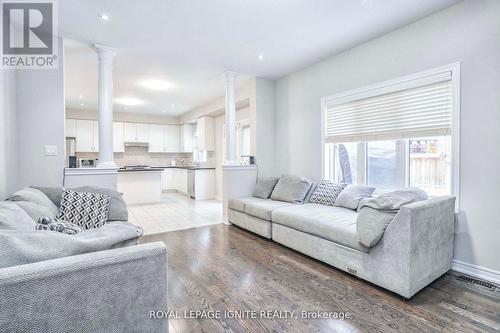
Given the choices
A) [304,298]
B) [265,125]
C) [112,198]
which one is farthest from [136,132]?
[304,298]

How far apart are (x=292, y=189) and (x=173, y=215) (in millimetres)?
2647

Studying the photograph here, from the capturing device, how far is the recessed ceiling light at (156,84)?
5.13m

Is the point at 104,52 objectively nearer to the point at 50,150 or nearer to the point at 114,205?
the point at 50,150

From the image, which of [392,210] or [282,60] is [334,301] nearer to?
[392,210]

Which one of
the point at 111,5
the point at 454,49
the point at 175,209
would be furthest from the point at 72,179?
the point at 454,49

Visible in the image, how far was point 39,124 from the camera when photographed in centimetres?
310

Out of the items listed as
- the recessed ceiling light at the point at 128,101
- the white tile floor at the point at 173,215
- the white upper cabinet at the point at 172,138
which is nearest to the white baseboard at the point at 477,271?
the white tile floor at the point at 173,215

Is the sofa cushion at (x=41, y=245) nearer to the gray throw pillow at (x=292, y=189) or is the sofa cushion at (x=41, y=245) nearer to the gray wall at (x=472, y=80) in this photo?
the gray throw pillow at (x=292, y=189)

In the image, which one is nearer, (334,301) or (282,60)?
(334,301)

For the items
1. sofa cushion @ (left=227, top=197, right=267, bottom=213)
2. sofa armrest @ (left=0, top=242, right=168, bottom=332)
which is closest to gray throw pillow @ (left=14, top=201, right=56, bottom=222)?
sofa armrest @ (left=0, top=242, right=168, bottom=332)

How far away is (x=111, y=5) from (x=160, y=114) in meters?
6.31

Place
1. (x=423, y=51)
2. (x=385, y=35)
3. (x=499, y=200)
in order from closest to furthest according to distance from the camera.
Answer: (x=499, y=200) < (x=423, y=51) < (x=385, y=35)

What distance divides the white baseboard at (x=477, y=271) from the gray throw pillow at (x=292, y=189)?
1858 mm

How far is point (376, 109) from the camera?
3.30m
